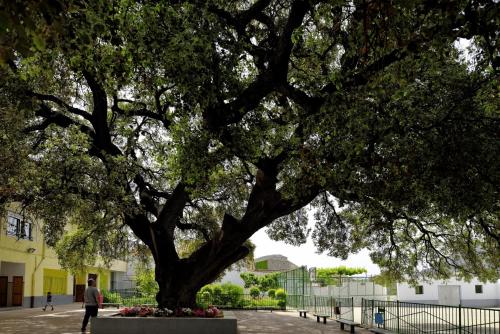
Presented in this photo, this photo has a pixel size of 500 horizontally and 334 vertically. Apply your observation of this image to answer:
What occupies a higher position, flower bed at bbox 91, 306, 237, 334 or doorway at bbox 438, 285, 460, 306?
flower bed at bbox 91, 306, 237, 334

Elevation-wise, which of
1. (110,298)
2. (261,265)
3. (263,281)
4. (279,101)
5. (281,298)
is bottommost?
(110,298)

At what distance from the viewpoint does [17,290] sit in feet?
115

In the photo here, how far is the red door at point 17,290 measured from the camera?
114 feet

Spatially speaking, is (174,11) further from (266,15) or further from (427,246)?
(427,246)

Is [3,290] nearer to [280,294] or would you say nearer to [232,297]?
[232,297]

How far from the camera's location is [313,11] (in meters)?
9.90

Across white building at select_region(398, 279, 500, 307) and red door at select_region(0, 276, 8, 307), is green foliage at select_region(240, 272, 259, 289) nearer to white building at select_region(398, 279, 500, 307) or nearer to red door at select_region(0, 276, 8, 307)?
white building at select_region(398, 279, 500, 307)

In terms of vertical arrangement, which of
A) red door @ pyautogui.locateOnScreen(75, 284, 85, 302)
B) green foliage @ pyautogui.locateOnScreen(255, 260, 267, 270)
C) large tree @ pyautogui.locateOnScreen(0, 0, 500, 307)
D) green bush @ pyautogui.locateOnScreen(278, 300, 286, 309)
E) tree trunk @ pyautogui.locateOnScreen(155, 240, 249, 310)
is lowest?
red door @ pyautogui.locateOnScreen(75, 284, 85, 302)

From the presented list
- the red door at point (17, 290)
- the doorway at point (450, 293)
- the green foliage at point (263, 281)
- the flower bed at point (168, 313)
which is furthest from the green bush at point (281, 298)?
the flower bed at point (168, 313)

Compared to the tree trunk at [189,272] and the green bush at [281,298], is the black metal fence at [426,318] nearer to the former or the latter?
the tree trunk at [189,272]

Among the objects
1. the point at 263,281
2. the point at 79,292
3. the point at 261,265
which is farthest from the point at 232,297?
the point at 261,265

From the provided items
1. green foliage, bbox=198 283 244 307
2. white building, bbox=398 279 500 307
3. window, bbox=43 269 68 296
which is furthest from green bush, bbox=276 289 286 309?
window, bbox=43 269 68 296

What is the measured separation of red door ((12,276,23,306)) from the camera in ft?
114

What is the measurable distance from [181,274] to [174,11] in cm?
1014
